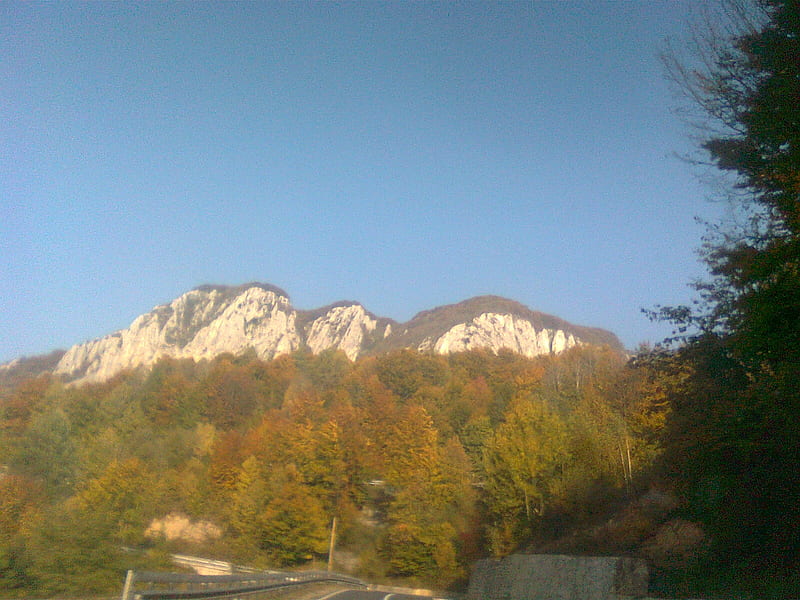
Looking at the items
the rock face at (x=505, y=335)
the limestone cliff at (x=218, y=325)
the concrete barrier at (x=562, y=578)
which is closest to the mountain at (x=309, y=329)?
the rock face at (x=505, y=335)

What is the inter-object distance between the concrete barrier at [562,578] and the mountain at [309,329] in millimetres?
131495

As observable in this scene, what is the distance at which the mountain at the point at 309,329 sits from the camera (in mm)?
168750

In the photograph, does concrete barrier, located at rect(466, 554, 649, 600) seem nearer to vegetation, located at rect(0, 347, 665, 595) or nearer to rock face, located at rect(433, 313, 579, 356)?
vegetation, located at rect(0, 347, 665, 595)

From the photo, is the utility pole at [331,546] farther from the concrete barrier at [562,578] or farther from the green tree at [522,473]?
the concrete barrier at [562,578]

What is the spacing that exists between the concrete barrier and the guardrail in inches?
341

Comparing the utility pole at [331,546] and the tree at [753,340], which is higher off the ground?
the tree at [753,340]

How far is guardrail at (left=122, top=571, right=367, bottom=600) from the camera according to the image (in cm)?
793

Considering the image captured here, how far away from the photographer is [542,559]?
22.3 meters

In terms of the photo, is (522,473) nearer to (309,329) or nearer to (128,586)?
(128,586)

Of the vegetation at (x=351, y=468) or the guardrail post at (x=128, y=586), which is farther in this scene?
the vegetation at (x=351, y=468)

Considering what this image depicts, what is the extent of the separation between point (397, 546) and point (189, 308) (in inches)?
6387

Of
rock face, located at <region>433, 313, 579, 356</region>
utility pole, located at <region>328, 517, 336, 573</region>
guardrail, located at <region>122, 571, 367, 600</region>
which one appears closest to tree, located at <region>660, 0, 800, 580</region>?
guardrail, located at <region>122, 571, 367, 600</region>

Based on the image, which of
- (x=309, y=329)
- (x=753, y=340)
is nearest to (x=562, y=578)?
(x=753, y=340)

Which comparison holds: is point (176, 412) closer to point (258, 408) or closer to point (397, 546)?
point (258, 408)
